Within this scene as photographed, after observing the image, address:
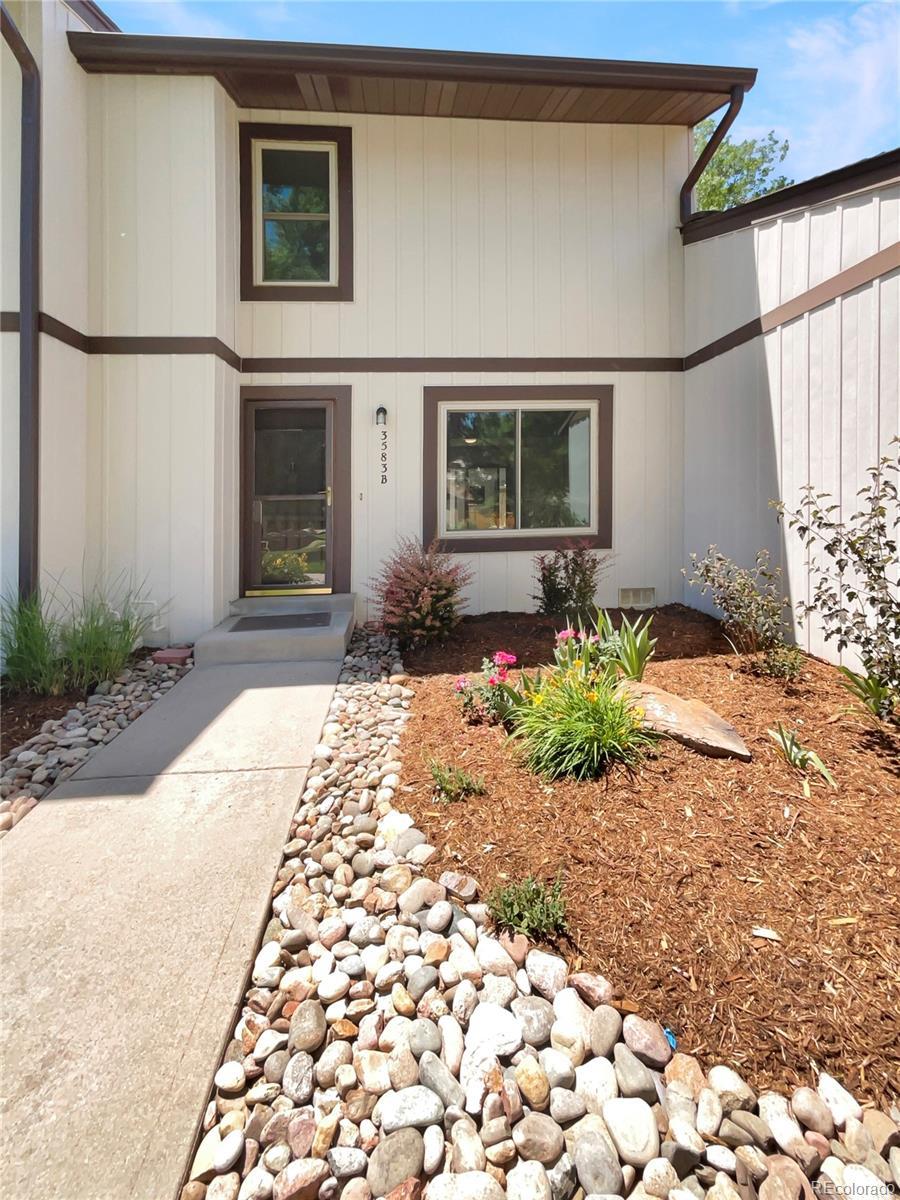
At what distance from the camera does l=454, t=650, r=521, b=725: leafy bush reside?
10.7ft

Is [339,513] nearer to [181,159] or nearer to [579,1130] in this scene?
[181,159]

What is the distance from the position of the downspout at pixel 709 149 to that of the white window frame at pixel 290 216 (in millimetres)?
3564

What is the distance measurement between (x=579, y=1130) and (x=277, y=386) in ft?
20.3

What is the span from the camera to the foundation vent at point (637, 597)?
21.2ft

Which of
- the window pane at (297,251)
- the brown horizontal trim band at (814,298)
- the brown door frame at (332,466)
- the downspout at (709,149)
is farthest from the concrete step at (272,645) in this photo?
the downspout at (709,149)

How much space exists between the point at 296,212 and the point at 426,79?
1704mm

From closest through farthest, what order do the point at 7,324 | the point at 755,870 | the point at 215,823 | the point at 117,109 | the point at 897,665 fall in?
the point at 755,870 → the point at 215,823 → the point at 897,665 → the point at 7,324 → the point at 117,109

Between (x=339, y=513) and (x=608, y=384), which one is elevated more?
(x=608, y=384)

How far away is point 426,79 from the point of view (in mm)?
5430

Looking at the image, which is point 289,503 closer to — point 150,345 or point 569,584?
point 150,345

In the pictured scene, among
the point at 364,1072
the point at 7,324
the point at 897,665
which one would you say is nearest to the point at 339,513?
the point at 7,324

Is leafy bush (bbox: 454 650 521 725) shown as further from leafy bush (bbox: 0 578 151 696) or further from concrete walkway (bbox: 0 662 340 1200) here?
leafy bush (bbox: 0 578 151 696)

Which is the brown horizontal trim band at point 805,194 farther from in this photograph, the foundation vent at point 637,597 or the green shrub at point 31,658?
the green shrub at point 31,658

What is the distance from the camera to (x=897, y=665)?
3.01 metres
